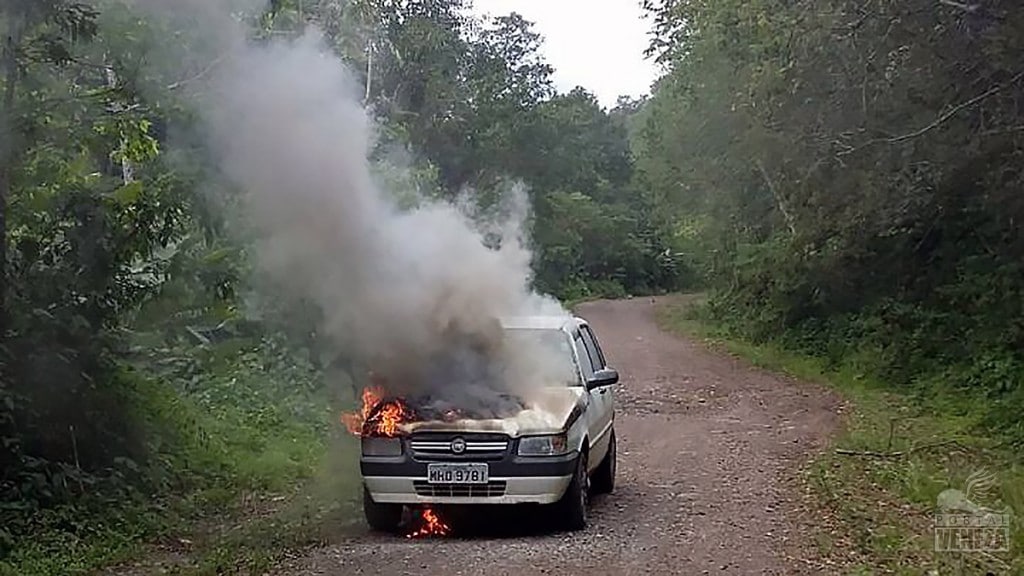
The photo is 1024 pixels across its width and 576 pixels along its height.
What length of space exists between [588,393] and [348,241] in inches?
99.6

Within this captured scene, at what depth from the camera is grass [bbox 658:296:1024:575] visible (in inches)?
357

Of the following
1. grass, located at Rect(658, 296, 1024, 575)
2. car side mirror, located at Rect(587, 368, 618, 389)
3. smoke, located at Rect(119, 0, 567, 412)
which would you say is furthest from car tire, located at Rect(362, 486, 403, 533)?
grass, located at Rect(658, 296, 1024, 575)

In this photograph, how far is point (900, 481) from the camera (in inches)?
501

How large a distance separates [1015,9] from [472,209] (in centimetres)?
699

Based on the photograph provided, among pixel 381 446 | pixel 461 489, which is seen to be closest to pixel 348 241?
pixel 381 446

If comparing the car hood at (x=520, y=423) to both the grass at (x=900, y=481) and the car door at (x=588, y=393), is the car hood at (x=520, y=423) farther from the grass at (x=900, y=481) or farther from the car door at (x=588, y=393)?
the grass at (x=900, y=481)

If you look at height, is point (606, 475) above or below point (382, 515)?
below

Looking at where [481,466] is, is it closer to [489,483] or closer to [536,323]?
[489,483]

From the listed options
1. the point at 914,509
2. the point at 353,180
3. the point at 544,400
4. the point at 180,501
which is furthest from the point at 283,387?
the point at 914,509

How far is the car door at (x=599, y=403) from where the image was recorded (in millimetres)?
11547

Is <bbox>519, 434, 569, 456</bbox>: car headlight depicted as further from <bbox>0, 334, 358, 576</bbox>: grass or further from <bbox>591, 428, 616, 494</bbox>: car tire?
<bbox>591, 428, 616, 494</bbox>: car tire

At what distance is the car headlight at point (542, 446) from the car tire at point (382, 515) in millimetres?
1200

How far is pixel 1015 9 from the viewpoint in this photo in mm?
15195

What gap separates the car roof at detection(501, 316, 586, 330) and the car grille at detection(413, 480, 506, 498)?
2028 mm
